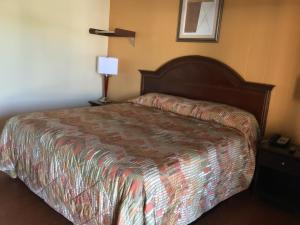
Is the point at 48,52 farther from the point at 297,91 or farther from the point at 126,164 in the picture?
the point at 297,91

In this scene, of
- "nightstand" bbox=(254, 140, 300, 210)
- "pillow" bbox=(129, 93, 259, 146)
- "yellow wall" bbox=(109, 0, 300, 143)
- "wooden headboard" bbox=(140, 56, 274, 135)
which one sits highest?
"yellow wall" bbox=(109, 0, 300, 143)

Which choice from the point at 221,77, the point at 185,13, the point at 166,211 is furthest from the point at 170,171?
the point at 185,13

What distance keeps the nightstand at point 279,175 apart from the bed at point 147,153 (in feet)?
0.39

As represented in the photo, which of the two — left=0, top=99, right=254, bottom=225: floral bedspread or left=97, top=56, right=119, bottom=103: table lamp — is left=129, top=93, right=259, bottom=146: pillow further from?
left=97, top=56, right=119, bottom=103: table lamp

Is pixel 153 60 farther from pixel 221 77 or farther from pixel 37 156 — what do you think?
pixel 37 156

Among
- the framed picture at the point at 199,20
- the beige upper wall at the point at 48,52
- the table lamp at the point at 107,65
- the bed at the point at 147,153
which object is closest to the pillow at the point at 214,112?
the bed at the point at 147,153

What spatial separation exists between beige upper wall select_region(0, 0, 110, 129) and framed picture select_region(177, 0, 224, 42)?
138 cm

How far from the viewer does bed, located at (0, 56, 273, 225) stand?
5.18ft

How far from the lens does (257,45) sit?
282cm

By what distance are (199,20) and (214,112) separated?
1187 millimetres

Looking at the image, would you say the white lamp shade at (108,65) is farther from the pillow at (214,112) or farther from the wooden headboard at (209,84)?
the pillow at (214,112)

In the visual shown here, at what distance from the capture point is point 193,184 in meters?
1.81

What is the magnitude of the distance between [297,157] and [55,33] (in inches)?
122

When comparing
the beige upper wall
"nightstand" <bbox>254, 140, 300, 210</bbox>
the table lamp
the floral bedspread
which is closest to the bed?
the floral bedspread
